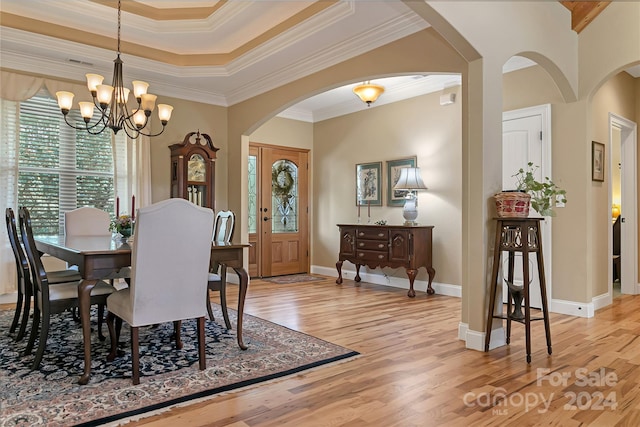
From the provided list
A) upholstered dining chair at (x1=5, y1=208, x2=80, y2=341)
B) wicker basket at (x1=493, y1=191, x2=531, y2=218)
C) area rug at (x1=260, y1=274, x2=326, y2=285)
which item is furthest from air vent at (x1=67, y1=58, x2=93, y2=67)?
wicker basket at (x1=493, y1=191, x2=531, y2=218)

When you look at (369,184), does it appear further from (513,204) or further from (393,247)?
(513,204)

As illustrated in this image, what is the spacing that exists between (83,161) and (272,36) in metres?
2.69

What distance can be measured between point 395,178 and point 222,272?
3132 mm

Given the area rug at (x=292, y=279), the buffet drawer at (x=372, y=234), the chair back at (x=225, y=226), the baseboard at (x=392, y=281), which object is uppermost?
the chair back at (x=225, y=226)

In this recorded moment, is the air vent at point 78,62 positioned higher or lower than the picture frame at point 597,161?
higher

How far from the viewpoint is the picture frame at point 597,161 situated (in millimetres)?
4273

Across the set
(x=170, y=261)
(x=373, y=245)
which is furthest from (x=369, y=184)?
(x=170, y=261)

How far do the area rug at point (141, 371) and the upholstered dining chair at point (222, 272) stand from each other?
22 centimetres

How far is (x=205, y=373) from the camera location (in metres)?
2.52

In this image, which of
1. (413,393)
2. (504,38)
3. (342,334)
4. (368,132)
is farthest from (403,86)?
(413,393)

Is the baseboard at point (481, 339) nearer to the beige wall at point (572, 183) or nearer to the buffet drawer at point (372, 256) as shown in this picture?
the beige wall at point (572, 183)

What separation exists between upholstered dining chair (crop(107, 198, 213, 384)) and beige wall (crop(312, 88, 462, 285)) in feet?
11.6

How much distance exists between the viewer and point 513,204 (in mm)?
2945

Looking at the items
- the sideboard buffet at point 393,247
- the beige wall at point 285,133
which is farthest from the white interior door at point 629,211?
the beige wall at point 285,133
